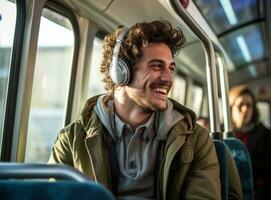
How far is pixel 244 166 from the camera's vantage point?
3393 millimetres

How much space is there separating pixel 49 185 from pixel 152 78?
3.79 feet

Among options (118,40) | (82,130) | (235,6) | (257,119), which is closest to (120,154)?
(82,130)

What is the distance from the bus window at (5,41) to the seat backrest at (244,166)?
162 centimetres

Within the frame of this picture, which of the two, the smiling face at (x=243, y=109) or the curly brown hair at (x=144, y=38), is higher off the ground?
the curly brown hair at (x=144, y=38)

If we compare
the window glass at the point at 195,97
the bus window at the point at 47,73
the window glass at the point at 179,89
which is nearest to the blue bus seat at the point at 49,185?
the bus window at the point at 47,73

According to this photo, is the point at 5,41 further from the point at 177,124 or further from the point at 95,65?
the point at 95,65

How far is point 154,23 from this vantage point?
2512 millimetres

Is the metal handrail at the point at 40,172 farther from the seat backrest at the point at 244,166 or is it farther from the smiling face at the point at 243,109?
the smiling face at the point at 243,109

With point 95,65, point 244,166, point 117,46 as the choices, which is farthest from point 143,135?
point 95,65

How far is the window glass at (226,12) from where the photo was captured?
14.7ft

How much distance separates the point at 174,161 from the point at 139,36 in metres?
0.65

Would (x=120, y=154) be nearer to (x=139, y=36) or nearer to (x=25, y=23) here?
(x=139, y=36)

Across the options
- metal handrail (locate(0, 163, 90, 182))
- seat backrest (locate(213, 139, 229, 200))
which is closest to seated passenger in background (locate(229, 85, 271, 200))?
seat backrest (locate(213, 139, 229, 200))

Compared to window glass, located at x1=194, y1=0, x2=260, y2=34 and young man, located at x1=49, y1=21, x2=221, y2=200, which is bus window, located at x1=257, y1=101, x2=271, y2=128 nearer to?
window glass, located at x1=194, y1=0, x2=260, y2=34
